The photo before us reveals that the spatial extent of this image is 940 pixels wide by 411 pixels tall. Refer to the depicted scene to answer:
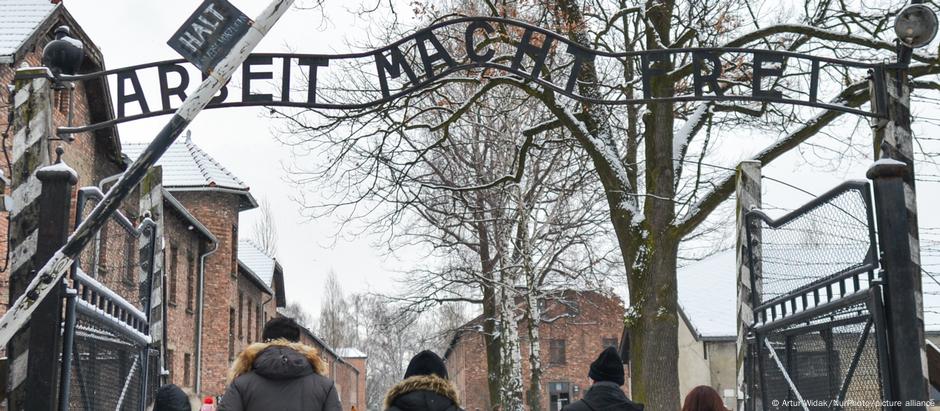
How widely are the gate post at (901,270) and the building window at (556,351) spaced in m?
56.8

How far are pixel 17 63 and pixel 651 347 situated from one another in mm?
12319

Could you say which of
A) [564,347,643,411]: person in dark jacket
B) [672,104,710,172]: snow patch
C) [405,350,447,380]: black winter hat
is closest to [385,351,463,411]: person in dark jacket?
[405,350,447,380]: black winter hat

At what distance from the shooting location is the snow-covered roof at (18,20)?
61.4 ft

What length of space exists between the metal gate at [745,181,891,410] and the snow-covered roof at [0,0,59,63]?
48.6 ft

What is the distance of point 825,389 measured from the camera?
696 cm

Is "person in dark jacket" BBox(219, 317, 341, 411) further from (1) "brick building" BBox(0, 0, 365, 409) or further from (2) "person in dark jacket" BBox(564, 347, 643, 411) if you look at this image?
(2) "person in dark jacket" BBox(564, 347, 643, 411)

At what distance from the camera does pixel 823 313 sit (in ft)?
22.1

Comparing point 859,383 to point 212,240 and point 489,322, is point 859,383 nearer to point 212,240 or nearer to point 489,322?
point 489,322

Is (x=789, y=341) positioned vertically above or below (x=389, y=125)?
below

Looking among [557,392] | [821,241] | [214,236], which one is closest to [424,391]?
[821,241]

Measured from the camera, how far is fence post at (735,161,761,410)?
30.2 feet

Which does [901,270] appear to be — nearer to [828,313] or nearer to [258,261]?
[828,313]

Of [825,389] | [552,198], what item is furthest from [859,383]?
[552,198]

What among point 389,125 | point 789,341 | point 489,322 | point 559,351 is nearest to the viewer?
point 789,341
